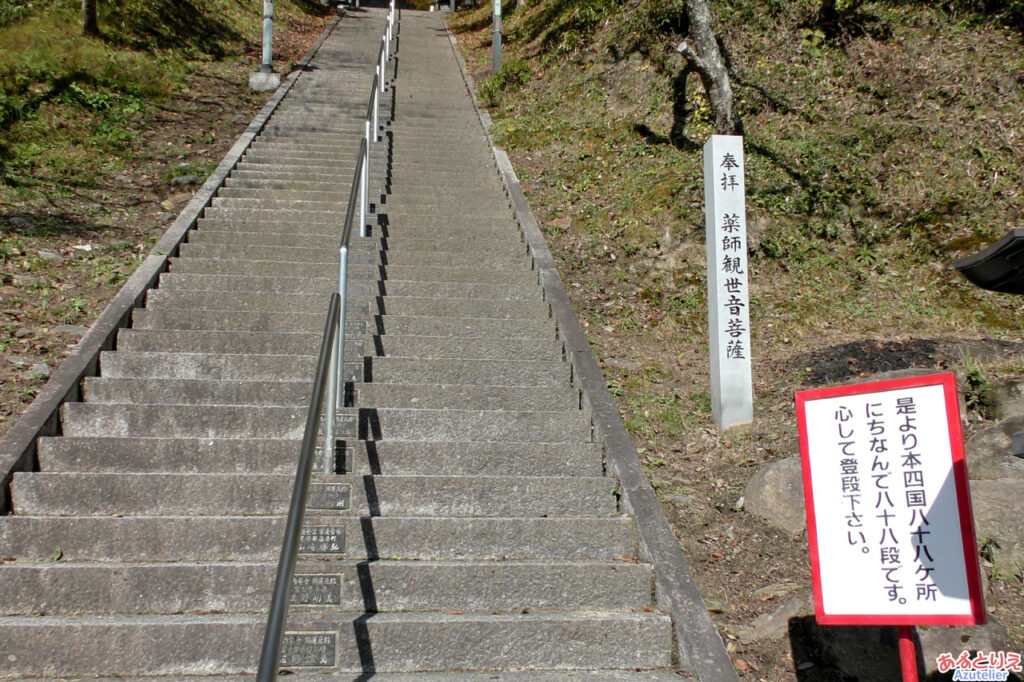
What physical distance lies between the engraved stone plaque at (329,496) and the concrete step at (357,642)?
0.71 m

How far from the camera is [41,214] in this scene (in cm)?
793

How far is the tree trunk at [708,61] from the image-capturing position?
991 cm

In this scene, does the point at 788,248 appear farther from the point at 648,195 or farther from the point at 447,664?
the point at 447,664

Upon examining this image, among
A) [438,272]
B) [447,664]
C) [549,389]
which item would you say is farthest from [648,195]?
[447,664]

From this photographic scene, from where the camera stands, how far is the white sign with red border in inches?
114

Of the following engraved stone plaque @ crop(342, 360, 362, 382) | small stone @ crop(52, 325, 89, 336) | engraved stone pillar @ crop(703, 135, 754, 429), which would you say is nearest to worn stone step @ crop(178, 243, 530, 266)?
small stone @ crop(52, 325, 89, 336)

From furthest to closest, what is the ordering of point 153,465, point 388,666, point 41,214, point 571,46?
1. point 571,46
2. point 41,214
3. point 153,465
4. point 388,666

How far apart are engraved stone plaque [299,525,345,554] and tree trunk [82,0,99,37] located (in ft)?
43.3

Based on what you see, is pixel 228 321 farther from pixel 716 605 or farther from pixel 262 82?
pixel 262 82

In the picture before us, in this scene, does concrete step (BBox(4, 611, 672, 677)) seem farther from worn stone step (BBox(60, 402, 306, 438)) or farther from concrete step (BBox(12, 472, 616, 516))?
worn stone step (BBox(60, 402, 306, 438))

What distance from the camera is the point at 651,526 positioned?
14.2 feet

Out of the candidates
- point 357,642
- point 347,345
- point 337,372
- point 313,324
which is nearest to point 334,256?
point 313,324

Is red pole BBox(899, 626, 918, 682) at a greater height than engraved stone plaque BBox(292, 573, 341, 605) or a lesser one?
lesser

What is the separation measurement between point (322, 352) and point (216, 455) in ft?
4.17
